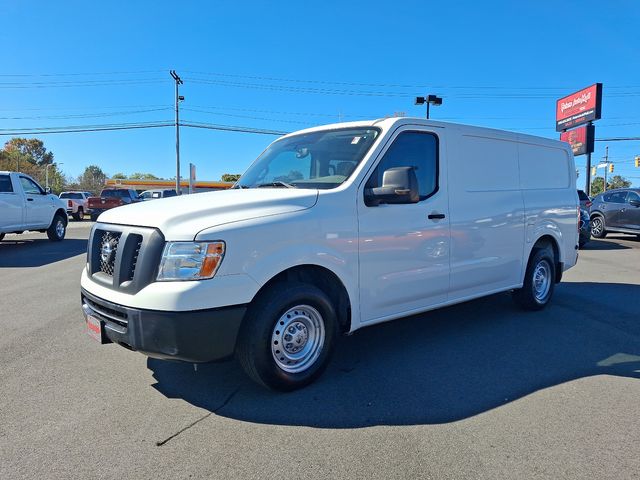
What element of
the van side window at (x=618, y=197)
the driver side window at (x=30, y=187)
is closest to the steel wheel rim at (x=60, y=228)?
the driver side window at (x=30, y=187)

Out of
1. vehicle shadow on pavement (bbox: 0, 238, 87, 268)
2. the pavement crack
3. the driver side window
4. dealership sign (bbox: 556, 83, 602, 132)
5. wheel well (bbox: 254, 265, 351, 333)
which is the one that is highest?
dealership sign (bbox: 556, 83, 602, 132)

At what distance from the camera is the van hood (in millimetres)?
3082

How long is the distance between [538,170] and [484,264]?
1.79m

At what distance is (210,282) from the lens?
2.98m

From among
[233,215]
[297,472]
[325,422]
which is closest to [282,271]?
[233,215]

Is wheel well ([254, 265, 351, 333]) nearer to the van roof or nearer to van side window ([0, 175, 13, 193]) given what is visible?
the van roof

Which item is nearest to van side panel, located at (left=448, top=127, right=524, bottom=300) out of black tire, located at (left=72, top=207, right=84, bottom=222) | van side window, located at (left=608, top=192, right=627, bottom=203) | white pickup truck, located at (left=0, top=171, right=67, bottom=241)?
white pickup truck, located at (left=0, top=171, right=67, bottom=241)

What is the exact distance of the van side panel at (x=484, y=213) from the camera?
15.3 ft

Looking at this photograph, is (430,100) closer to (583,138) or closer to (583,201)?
(583,201)

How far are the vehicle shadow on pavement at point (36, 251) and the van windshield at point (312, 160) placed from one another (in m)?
7.46

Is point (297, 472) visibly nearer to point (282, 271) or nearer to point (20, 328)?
point (282, 271)

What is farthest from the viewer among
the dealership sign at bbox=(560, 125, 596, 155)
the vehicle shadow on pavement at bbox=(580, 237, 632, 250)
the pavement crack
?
the dealership sign at bbox=(560, 125, 596, 155)

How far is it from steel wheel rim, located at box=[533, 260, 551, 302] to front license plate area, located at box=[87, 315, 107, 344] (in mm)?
5085

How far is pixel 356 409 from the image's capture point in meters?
3.23
